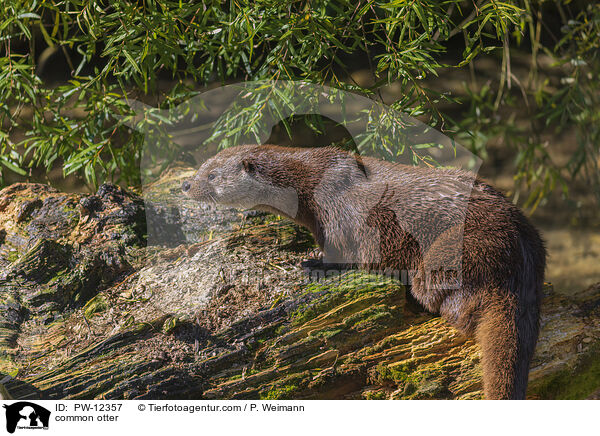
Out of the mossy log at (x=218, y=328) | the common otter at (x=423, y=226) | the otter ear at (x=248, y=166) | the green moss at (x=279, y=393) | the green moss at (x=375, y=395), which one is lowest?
the green moss at (x=375, y=395)

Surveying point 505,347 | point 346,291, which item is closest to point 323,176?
point 346,291

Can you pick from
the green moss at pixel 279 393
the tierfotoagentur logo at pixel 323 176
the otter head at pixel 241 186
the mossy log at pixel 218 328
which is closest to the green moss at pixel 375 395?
the mossy log at pixel 218 328

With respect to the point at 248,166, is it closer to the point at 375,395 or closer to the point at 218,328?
the point at 218,328

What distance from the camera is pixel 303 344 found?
1245 millimetres

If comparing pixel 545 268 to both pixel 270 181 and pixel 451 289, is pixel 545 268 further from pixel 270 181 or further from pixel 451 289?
pixel 270 181

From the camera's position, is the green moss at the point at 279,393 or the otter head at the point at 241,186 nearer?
the green moss at the point at 279,393

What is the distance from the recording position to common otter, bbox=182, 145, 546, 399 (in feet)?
4.01

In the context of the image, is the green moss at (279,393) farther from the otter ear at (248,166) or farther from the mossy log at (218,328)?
the otter ear at (248,166)

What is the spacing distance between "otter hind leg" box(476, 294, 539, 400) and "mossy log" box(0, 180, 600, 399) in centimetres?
4

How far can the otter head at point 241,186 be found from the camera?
1432 millimetres
